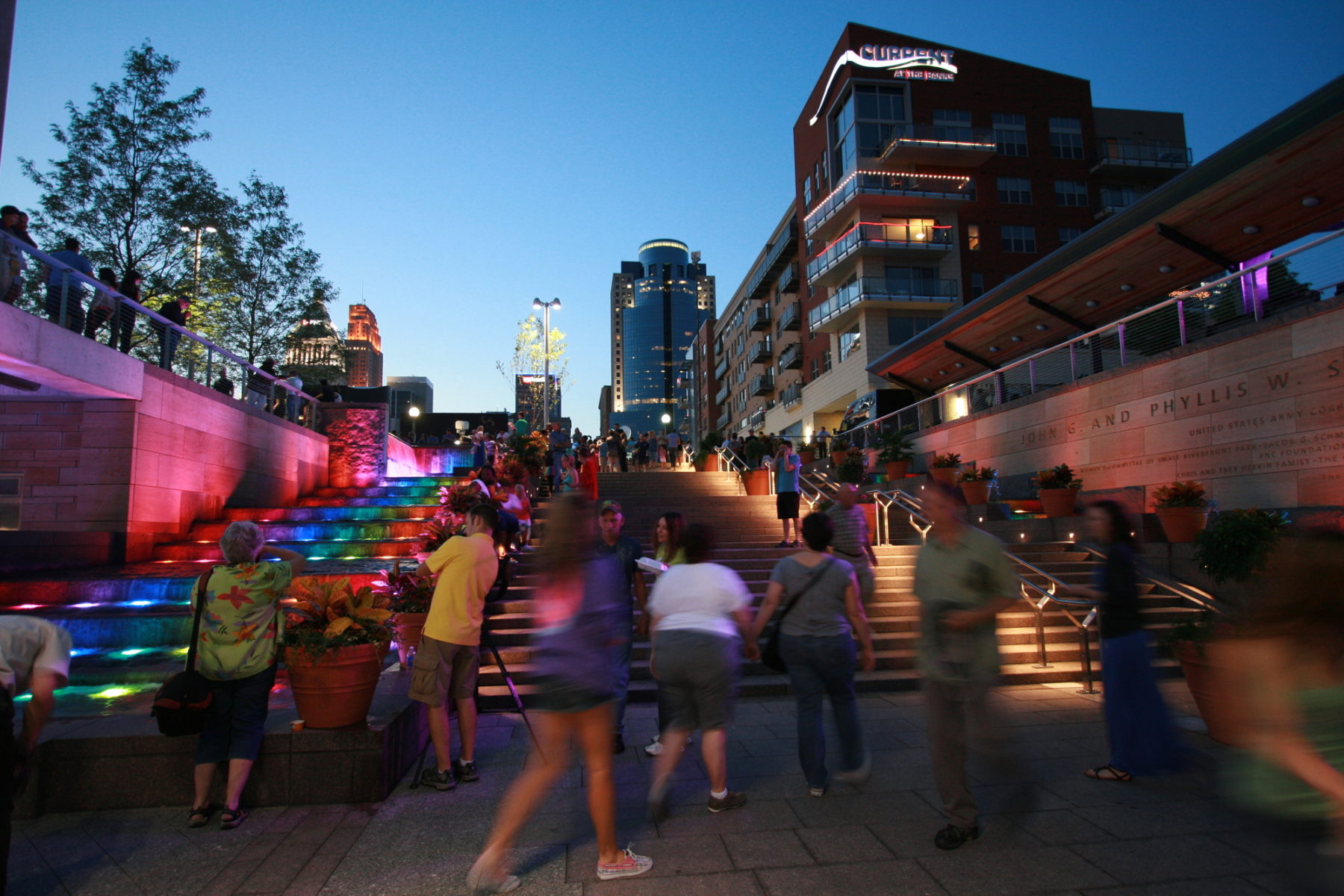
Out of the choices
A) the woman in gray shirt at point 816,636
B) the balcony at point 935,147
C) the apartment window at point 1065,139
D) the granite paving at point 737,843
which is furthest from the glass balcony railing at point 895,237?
the woman in gray shirt at point 816,636

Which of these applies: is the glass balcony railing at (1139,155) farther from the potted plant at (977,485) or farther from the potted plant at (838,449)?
the potted plant at (977,485)

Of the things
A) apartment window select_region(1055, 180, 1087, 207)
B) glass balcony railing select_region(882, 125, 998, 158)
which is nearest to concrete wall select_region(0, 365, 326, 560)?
glass balcony railing select_region(882, 125, 998, 158)

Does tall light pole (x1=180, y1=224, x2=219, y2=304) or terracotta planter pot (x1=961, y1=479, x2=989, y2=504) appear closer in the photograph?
terracotta planter pot (x1=961, y1=479, x2=989, y2=504)

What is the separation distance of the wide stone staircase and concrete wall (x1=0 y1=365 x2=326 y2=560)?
18.8ft

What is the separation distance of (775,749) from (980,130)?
4145cm

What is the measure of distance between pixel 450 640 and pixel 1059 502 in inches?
439

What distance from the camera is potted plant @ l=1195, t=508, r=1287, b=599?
26.5 feet

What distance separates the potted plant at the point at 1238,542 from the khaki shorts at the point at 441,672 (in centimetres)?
759

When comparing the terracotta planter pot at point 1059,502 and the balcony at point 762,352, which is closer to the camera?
the terracotta planter pot at point 1059,502

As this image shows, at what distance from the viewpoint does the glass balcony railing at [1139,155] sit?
40.9 m

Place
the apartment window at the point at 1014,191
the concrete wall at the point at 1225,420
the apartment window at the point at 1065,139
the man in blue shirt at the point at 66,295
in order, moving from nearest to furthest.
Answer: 1. the concrete wall at the point at 1225,420
2. the man in blue shirt at the point at 66,295
3. the apartment window at the point at 1014,191
4. the apartment window at the point at 1065,139

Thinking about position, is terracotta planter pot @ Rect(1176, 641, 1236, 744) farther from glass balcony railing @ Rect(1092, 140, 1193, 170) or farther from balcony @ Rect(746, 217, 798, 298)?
balcony @ Rect(746, 217, 798, 298)

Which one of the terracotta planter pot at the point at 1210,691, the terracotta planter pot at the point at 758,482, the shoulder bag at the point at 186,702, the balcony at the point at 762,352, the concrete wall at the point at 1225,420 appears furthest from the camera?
the balcony at the point at 762,352

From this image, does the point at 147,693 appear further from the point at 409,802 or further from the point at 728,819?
the point at 728,819
